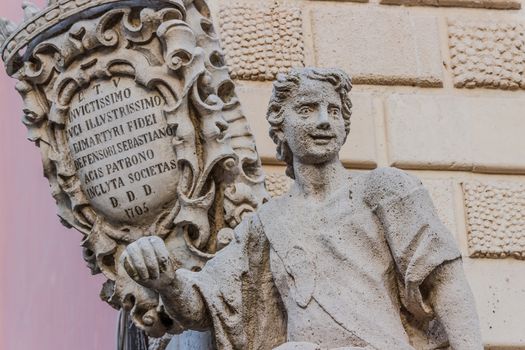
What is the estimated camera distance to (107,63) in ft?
20.9

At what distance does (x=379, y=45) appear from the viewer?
6.91m

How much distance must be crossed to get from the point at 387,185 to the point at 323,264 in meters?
0.24

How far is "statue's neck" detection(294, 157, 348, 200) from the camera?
18.8 feet

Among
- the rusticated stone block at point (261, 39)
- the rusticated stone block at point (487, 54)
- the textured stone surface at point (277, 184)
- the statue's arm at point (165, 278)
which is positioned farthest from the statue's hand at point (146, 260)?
the rusticated stone block at point (487, 54)

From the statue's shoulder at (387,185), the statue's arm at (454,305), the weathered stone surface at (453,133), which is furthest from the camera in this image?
the weathered stone surface at (453,133)

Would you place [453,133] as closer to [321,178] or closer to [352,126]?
[352,126]

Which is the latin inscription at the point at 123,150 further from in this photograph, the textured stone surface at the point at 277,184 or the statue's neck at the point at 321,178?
the statue's neck at the point at 321,178

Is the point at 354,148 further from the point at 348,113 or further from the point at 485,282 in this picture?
the point at 348,113

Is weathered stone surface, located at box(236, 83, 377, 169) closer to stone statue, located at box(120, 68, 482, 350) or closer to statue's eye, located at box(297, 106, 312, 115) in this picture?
stone statue, located at box(120, 68, 482, 350)

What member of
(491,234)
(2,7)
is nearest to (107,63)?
(491,234)

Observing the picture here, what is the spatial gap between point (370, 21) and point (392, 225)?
1480 millimetres

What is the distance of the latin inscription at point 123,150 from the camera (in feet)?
20.6

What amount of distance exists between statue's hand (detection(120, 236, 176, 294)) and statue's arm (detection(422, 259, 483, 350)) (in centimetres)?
61

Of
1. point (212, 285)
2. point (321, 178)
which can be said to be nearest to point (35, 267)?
point (212, 285)
